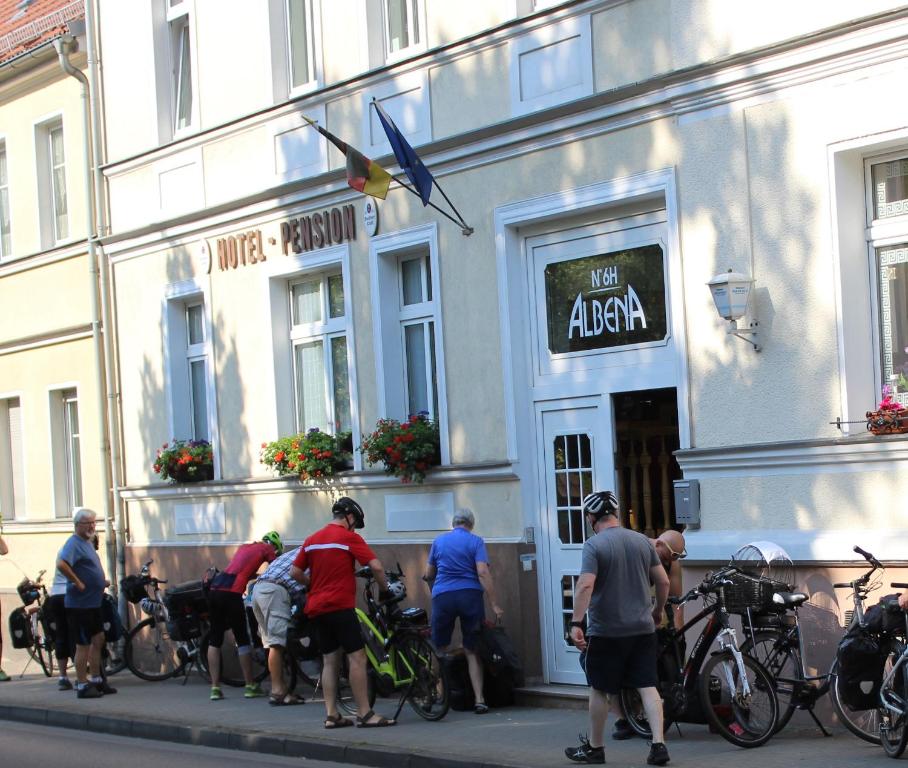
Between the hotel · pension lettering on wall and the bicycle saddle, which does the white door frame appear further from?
the bicycle saddle

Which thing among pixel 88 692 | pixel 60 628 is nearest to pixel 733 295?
pixel 88 692

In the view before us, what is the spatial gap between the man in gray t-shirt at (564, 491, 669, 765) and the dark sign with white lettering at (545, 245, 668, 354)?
304 centimetres

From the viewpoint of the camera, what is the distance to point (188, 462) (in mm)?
17234

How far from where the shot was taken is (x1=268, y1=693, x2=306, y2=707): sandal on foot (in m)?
14.2

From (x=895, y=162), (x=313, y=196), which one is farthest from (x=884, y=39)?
(x=313, y=196)

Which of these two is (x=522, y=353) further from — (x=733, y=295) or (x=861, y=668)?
(x=861, y=668)

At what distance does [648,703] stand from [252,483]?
773cm

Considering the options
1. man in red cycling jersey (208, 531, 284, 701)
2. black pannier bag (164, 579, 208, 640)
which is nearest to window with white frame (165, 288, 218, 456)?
black pannier bag (164, 579, 208, 640)

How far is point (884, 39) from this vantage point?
10.3m

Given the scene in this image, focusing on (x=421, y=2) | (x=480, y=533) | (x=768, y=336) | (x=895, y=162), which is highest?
(x=421, y=2)

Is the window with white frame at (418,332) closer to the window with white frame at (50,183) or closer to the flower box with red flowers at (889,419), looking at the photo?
the flower box with red flowers at (889,419)

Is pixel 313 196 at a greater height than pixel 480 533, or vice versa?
pixel 313 196

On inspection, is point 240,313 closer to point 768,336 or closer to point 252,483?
point 252,483

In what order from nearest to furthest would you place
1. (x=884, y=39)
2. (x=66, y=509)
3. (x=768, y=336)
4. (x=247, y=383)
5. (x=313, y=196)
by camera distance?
1. (x=884, y=39)
2. (x=768, y=336)
3. (x=313, y=196)
4. (x=247, y=383)
5. (x=66, y=509)
